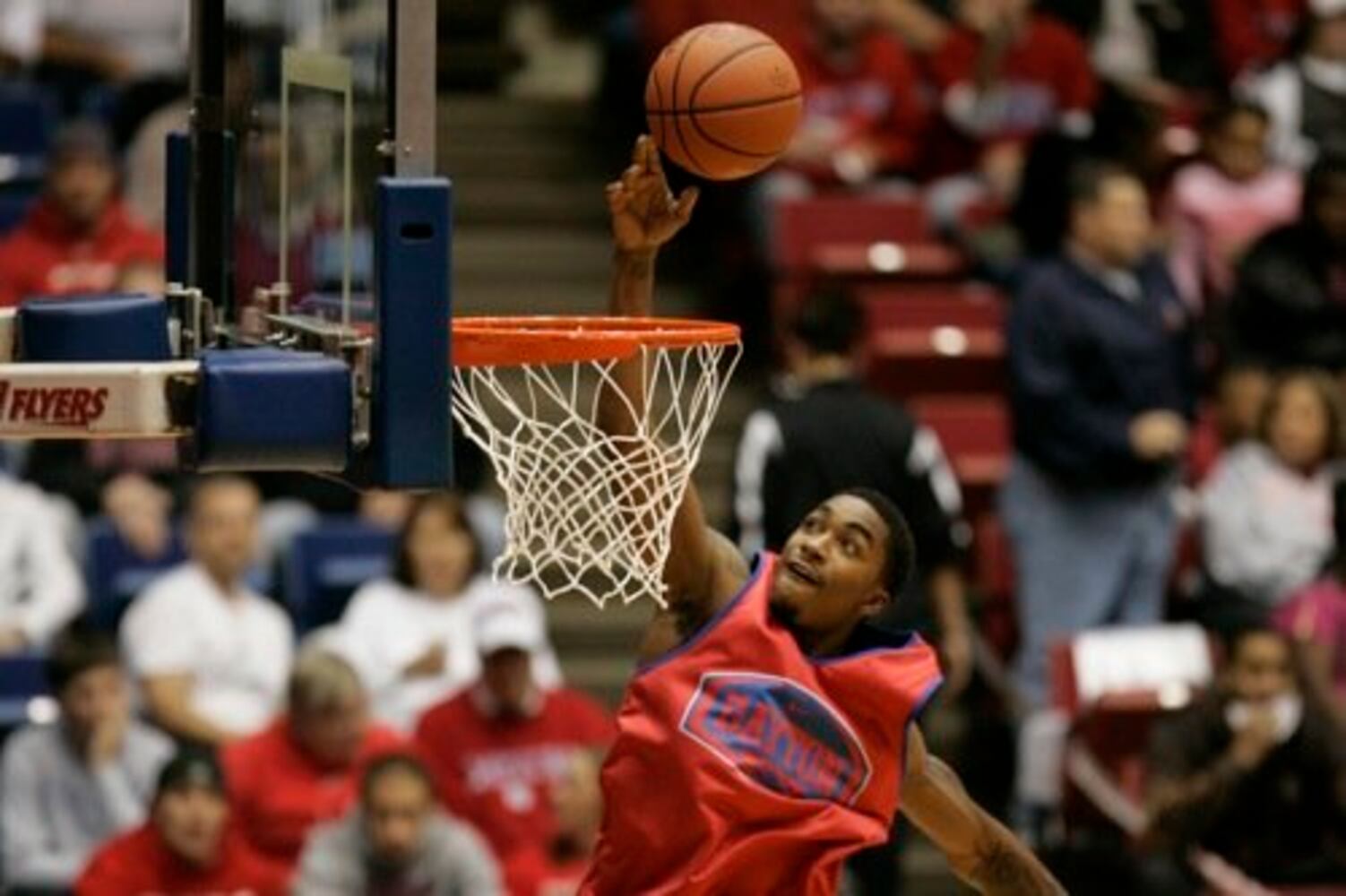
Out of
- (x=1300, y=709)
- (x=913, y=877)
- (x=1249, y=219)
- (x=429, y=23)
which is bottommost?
(x=913, y=877)

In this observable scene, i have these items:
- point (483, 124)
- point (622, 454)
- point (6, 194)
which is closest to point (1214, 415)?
point (483, 124)

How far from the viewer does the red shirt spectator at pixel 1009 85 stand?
40.1 ft

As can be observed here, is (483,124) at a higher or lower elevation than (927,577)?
higher

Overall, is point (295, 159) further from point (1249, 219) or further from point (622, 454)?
point (1249, 219)

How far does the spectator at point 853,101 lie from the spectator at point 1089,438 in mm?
1649

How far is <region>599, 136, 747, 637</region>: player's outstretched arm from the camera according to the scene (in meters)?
6.15

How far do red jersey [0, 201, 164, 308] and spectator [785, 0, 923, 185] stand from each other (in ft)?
7.70

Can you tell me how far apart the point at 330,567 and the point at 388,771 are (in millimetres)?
1302

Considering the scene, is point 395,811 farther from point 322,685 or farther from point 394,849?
point 322,685

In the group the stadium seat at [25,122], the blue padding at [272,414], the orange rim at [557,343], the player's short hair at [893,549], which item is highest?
the orange rim at [557,343]

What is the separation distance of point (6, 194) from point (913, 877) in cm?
358

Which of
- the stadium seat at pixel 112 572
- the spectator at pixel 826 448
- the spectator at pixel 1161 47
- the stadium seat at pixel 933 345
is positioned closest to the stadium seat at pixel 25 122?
the stadium seat at pixel 112 572

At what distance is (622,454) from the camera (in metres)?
6.29

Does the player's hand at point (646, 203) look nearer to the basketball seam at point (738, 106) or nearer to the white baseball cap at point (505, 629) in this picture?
the basketball seam at point (738, 106)
